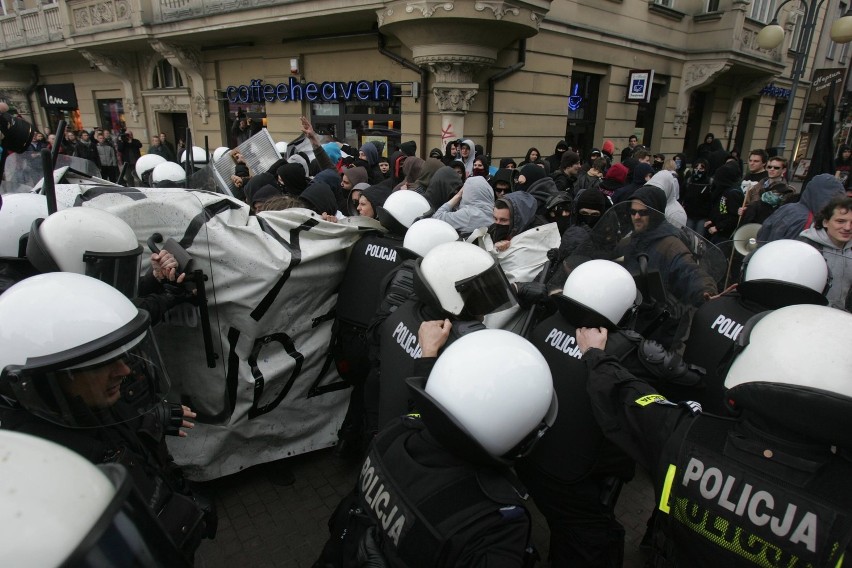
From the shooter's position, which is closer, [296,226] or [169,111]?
[296,226]

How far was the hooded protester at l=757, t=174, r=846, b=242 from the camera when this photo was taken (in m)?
3.92

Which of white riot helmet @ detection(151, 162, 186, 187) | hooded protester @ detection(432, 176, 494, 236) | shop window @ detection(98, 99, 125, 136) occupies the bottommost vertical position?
hooded protester @ detection(432, 176, 494, 236)

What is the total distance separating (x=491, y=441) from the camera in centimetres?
139

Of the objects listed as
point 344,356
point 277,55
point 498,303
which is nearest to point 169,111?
point 277,55

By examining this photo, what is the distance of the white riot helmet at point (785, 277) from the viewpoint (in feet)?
7.56

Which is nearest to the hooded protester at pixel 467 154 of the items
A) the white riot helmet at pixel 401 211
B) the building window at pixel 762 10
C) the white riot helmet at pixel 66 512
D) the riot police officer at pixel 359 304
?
the white riot helmet at pixel 401 211

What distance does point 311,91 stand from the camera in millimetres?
11609

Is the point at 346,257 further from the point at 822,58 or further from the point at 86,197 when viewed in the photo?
the point at 822,58

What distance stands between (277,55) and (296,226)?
1091cm

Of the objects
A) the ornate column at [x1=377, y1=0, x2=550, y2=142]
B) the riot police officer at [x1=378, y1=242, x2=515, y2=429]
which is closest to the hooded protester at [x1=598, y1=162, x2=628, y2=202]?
the ornate column at [x1=377, y1=0, x2=550, y2=142]

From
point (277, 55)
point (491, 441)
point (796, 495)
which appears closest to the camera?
point (796, 495)

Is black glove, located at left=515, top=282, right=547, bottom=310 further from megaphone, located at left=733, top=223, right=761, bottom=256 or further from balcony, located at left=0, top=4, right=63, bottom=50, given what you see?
balcony, located at left=0, top=4, right=63, bottom=50

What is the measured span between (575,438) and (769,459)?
2.80 feet

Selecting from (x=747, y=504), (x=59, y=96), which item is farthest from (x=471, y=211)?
(x=59, y=96)
